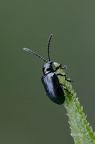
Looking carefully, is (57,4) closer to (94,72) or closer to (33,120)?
(94,72)

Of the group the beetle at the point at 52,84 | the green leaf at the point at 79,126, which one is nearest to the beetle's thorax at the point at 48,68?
the beetle at the point at 52,84

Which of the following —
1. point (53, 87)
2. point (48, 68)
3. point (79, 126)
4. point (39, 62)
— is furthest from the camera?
point (39, 62)

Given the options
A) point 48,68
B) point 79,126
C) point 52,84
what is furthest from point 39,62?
point 79,126

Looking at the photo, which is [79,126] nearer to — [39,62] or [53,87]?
[53,87]

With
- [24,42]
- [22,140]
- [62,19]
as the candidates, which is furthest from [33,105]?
[62,19]

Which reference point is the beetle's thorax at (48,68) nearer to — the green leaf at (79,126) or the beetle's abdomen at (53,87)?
the beetle's abdomen at (53,87)

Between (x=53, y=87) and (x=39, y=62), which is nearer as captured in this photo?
(x=53, y=87)

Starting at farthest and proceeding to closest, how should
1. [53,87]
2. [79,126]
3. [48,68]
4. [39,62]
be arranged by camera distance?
[39,62], [48,68], [53,87], [79,126]
